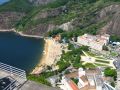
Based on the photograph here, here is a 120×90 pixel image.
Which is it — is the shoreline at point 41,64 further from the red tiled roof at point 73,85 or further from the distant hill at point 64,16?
the red tiled roof at point 73,85

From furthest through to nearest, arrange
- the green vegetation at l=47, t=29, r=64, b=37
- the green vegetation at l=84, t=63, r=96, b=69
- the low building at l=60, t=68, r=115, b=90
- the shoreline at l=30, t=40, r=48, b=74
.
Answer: the green vegetation at l=47, t=29, r=64, b=37 → the shoreline at l=30, t=40, r=48, b=74 → the green vegetation at l=84, t=63, r=96, b=69 → the low building at l=60, t=68, r=115, b=90

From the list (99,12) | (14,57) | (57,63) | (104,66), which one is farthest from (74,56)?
(99,12)

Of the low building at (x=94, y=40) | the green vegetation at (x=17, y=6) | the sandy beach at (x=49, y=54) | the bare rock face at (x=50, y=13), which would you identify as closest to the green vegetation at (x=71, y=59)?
the low building at (x=94, y=40)

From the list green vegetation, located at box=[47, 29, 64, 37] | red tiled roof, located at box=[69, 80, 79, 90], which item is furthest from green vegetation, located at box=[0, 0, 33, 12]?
red tiled roof, located at box=[69, 80, 79, 90]

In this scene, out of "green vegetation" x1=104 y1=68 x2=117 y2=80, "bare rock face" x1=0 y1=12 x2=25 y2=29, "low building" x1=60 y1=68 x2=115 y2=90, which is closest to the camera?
"low building" x1=60 y1=68 x2=115 y2=90

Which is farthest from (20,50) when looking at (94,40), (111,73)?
(111,73)

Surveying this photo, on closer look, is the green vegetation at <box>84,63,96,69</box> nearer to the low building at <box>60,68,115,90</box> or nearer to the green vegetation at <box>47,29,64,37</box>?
the low building at <box>60,68,115,90</box>

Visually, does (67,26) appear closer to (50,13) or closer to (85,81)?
(50,13)
